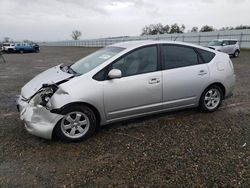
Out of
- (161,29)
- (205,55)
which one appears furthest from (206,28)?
(205,55)

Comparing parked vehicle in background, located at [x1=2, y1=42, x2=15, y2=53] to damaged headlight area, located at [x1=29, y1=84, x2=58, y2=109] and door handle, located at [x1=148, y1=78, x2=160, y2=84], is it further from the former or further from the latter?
door handle, located at [x1=148, y1=78, x2=160, y2=84]

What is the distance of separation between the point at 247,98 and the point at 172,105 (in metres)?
2.71

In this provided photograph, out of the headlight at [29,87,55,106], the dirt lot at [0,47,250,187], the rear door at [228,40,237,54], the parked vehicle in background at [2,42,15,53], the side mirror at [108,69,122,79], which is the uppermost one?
the parked vehicle in background at [2,42,15,53]

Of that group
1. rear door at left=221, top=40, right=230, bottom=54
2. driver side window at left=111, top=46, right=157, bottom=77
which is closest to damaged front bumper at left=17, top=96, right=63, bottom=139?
driver side window at left=111, top=46, right=157, bottom=77

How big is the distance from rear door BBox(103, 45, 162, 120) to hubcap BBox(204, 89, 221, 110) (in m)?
1.15

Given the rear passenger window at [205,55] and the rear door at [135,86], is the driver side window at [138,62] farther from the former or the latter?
the rear passenger window at [205,55]

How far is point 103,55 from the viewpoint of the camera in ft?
12.8

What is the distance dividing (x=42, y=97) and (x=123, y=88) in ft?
4.06

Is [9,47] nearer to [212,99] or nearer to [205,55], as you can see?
[205,55]

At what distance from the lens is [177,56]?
402cm

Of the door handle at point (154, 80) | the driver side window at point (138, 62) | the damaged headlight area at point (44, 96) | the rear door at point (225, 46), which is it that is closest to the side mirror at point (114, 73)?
the driver side window at point (138, 62)

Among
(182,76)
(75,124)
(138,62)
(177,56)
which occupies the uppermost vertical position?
(177,56)

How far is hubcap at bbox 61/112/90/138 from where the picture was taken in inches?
127

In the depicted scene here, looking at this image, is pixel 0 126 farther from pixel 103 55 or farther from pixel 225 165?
pixel 225 165
